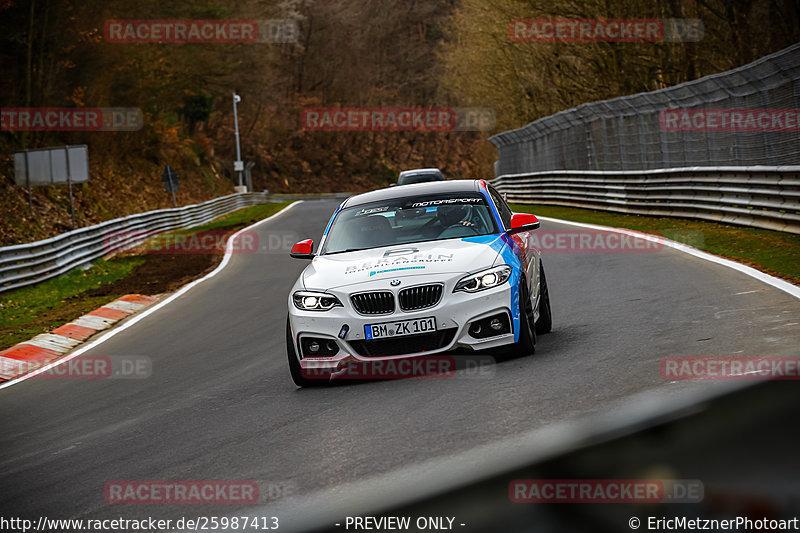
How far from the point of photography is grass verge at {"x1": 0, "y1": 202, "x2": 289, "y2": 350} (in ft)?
51.3

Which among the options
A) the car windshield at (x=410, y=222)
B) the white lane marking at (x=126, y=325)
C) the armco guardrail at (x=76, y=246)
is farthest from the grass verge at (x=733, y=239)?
the armco guardrail at (x=76, y=246)

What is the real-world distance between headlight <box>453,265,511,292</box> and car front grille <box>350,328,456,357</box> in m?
0.38

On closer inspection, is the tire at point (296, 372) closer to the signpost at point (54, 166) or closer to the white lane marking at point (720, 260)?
the white lane marking at point (720, 260)

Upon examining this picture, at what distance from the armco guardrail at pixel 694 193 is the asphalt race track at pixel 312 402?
4.80m

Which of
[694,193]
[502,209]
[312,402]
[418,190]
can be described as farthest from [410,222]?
[694,193]

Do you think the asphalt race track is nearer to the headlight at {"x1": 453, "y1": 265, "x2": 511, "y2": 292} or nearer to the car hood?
the headlight at {"x1": 453, "y1": 265, "x2": 511, "y2": 292}

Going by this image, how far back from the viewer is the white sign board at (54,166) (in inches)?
942

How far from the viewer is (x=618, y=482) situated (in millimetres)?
1103

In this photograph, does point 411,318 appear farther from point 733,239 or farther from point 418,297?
point 733,239

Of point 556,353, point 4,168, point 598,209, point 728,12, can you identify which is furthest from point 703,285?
point 4,168

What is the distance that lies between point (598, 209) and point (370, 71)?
7725cm

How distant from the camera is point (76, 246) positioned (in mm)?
24188

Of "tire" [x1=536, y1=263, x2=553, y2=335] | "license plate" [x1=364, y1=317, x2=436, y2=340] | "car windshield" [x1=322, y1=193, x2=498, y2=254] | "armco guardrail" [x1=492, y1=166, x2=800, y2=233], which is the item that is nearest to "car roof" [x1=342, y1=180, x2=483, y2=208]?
"car windshield" [x1=322, y1=193, x2=498, y2=254]

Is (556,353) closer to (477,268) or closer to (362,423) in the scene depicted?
(477,268)
